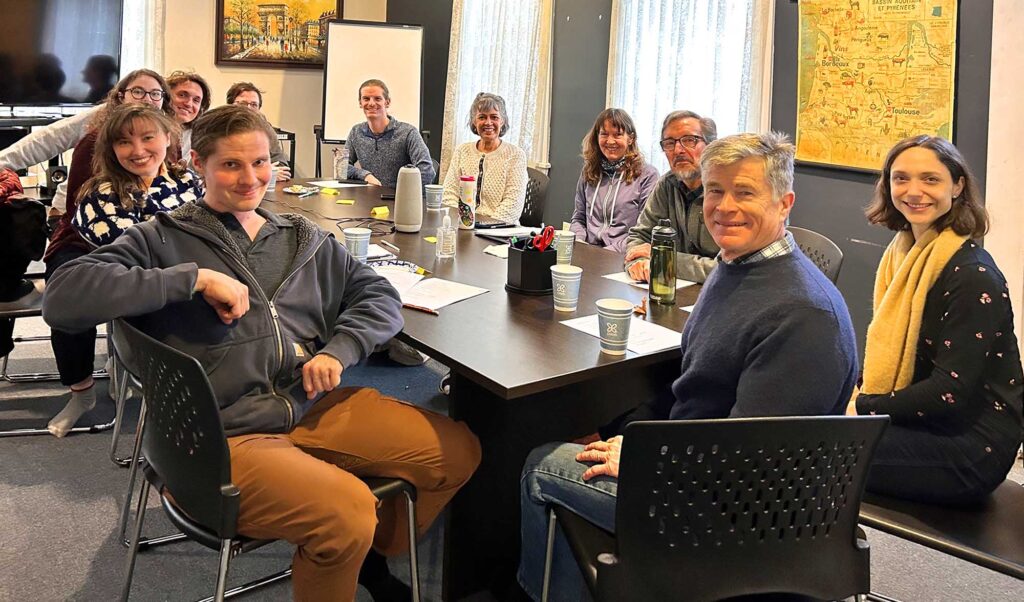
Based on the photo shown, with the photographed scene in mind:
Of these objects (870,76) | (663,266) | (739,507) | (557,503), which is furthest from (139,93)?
(739,507)

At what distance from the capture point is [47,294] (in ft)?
5.41

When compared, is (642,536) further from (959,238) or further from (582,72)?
(582,72)

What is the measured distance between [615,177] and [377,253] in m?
1.21

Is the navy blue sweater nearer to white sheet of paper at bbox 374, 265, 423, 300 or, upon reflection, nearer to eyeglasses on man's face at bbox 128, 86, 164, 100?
white sheet of paper at bbox 374, 265, 423, 300

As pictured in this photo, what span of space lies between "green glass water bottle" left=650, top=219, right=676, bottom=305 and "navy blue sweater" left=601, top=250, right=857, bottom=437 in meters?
0.54

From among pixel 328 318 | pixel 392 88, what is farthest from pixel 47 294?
pixel 392 88

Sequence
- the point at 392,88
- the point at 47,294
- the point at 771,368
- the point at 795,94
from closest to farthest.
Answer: the point at 771,368 → the point at 47,294 → the point at 795,94 → the point at 392,88

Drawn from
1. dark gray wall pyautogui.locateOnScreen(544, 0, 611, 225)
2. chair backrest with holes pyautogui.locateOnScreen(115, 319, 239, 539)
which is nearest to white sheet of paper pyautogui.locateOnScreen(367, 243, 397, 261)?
chair backrest with holes pyautogui.locateOnScreen(115, 319, 239, 539)

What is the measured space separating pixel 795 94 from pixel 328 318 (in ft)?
8.48

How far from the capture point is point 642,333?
6.48ft

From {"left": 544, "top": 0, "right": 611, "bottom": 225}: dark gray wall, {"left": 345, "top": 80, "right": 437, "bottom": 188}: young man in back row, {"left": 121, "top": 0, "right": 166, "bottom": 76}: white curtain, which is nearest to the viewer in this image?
{"left": 345, "top": 80, "right": 437, "bottom": 188}: young man in back row

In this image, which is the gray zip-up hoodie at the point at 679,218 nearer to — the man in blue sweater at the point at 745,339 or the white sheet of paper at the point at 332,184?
the man in blue sweater at the point at 745,339

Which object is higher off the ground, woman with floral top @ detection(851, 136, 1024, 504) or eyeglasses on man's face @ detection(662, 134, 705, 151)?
eyeglasses on man's face @ detection(662, 134, 705, 151)

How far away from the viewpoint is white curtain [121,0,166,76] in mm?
5926
